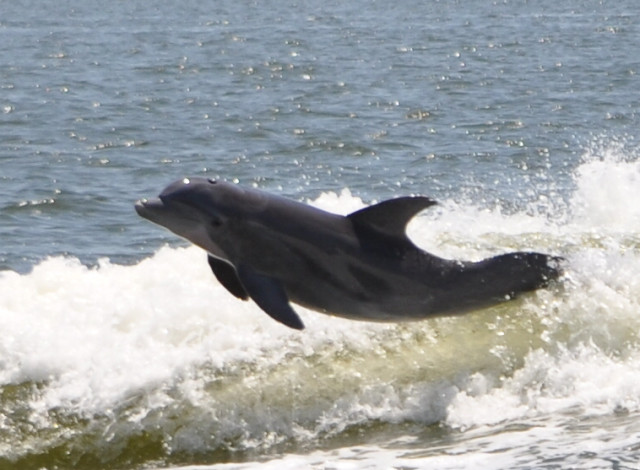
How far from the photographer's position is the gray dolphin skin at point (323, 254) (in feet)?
31.6

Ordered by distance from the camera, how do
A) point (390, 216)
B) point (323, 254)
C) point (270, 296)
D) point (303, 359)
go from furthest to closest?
point (303, 359), point (323, 254), point (390, 216), point (270, 296)

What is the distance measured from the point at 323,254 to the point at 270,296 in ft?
1.73

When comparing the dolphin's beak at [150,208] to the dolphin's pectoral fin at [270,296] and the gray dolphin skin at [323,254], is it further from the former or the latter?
the dolphin's pectoral fin at [270,296]

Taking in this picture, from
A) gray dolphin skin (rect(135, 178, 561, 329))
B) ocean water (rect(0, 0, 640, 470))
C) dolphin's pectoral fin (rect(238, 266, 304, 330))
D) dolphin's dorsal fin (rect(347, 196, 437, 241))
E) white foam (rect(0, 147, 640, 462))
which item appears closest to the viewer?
dolphin's pectoral fin (rect(238, 266, 304, 330))

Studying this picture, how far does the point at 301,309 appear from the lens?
36.2ft

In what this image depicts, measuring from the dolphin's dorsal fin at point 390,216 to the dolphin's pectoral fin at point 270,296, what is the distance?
68cm

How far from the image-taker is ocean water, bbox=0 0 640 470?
32.2ft

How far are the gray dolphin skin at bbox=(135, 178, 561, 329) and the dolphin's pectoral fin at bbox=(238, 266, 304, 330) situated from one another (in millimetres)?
21

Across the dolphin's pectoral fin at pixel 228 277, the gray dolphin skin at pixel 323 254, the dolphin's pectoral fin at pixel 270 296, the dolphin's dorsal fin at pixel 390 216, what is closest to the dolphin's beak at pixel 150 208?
the gray dolphin skin at pixel 323 254

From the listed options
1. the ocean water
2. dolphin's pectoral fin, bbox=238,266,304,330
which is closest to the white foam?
the ocean water

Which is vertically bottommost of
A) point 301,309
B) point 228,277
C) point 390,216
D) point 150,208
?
point 301,309

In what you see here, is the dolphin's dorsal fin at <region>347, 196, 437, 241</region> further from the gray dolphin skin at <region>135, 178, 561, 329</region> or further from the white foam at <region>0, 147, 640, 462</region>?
the white foam at <region>0, 147, 640, 462</region>

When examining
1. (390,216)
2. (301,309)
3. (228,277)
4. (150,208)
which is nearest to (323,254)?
(390,216)

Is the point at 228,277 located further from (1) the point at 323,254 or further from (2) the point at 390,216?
(2) the point at 390,216
